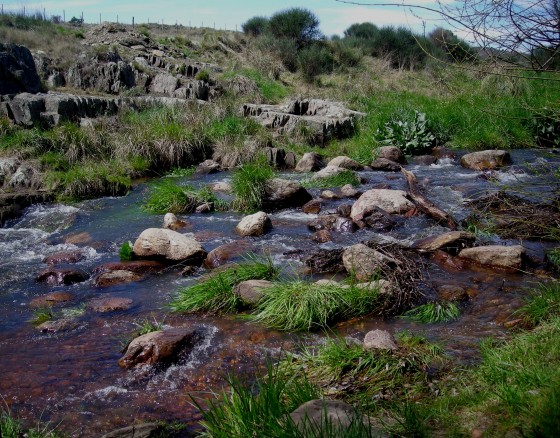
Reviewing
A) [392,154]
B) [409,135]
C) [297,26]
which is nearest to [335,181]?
[392,154]

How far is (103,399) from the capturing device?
397 cm

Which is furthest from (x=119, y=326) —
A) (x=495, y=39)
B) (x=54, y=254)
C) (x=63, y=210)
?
(x=63, y=210)

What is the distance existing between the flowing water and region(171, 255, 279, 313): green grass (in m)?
0.15

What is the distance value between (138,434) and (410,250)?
4333 millimetres

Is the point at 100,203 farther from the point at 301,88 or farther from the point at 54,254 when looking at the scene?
the point at 301,88

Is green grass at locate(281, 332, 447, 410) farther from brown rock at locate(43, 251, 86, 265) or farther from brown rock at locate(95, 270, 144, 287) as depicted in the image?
brown rock at locate(43, 251, 86, 265)

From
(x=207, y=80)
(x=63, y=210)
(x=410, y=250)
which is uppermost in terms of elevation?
(x=207, y=80)

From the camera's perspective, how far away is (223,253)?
7.14 m

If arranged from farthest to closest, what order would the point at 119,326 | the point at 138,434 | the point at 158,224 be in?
the point at 158,224 → the point at 119,326 → the point at 138,434

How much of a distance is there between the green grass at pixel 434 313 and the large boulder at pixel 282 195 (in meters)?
4.91

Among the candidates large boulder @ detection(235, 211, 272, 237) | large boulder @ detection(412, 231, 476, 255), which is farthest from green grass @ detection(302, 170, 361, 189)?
large boulder @ detection(412, 231, 476, 255)

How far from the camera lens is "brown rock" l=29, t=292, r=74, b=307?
5.89 m

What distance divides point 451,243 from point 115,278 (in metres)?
4.18

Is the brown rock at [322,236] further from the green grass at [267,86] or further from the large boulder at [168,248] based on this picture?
the green grass at [267,86]
